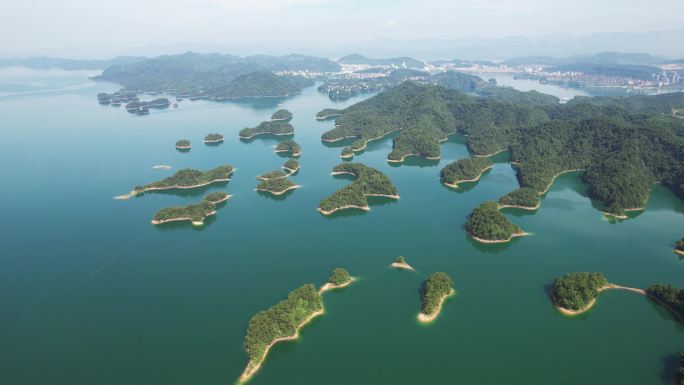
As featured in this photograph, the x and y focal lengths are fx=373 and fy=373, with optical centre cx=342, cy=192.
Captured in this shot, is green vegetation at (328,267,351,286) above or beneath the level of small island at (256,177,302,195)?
beneath

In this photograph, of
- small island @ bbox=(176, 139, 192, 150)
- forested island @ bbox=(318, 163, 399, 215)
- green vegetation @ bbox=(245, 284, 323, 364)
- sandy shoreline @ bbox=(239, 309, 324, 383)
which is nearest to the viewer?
sandy shoreline @ bbox=(239, 309, 324, 383)

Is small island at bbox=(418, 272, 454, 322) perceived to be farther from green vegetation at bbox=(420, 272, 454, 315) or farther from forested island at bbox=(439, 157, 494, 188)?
forested island at bbox=(439, 157, 494, 188)

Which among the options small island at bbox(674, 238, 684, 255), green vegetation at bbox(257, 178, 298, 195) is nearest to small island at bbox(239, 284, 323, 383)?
green vegetation at bbox(257, 178, 298, 195)

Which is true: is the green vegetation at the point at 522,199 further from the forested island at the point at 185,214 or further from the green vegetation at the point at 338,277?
the forested island at the point at 185,214

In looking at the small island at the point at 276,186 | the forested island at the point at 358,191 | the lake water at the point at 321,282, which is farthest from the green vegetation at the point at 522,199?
the small island at the point at 276,186

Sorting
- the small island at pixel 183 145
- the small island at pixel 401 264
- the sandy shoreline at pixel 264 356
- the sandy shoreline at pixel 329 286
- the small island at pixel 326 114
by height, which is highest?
the small island at pixel 326 114

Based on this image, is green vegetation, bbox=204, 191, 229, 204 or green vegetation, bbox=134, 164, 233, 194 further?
green vegetation, bbox=134, 164, 233, 194

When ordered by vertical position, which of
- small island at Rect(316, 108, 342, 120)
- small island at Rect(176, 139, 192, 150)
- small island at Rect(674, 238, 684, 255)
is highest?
small island at Rect(316, 108, 342, 120)

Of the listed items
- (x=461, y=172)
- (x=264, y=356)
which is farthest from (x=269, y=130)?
(x=264, y=356)
